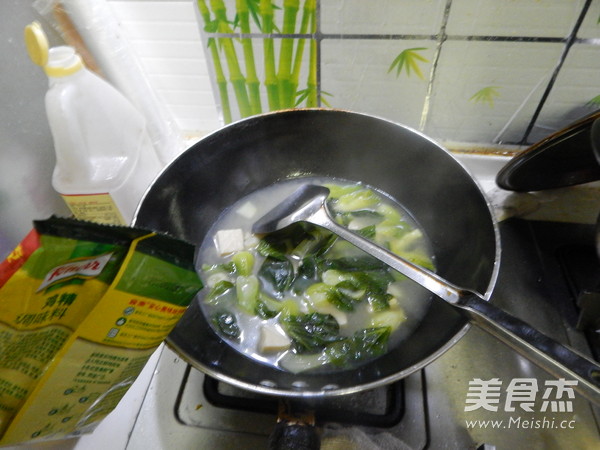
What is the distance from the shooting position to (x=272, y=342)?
2.31ft

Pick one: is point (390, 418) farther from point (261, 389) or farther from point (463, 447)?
point (261, 389)

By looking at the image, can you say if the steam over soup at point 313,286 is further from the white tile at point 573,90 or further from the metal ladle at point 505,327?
the white tile at point 573,90

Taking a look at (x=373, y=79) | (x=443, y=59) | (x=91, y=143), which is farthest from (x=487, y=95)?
(x=91, y=143)

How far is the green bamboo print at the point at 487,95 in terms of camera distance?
0.93 meters

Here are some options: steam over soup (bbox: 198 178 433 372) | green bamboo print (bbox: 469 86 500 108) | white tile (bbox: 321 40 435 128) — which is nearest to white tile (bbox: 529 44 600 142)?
green bamboo print (bbox: 469 86 500 108)

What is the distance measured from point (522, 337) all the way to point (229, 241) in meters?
0.56

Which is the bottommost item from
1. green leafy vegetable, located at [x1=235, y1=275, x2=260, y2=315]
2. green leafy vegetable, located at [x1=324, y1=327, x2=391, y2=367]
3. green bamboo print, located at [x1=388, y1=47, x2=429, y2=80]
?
green leafy vegetable, located at [x1=324, y1=327, x2=391, y2=367]

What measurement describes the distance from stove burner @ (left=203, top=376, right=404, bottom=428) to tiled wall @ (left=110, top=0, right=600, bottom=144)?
649 millimetres

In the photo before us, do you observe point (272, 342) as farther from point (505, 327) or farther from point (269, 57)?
point (269, 57)

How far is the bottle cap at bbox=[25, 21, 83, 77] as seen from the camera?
0.67 metres

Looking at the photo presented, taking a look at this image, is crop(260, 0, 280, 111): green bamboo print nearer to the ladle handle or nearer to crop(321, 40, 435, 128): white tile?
crop(321, 40, 435, 128): white tile

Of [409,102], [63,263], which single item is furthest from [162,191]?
[409,102]

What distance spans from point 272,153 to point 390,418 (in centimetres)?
58

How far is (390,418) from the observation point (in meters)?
0.66
